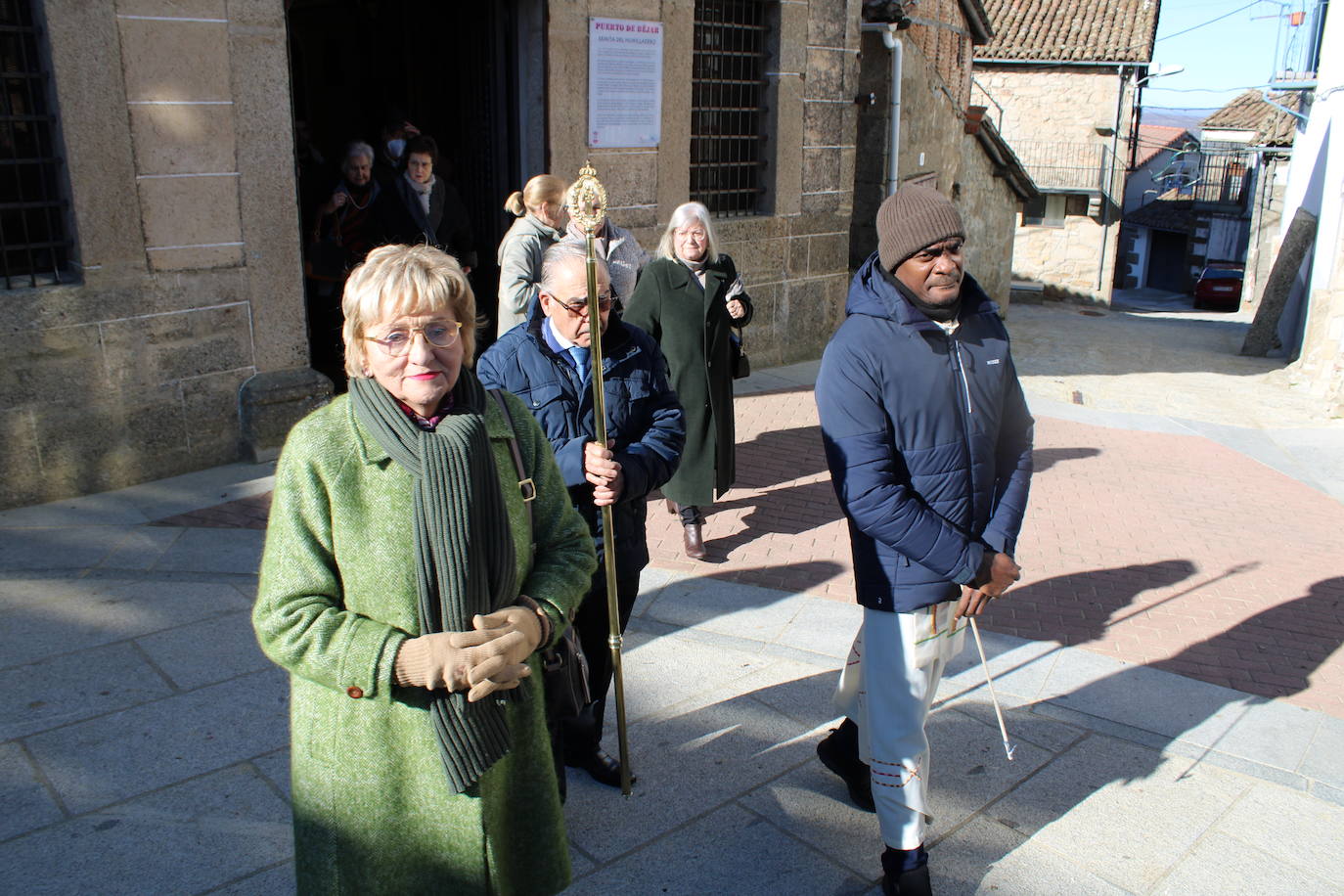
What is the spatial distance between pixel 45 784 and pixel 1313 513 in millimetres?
7066

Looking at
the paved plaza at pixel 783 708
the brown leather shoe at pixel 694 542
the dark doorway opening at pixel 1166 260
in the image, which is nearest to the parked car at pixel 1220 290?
the dark doorway opening at pixel 1166 260

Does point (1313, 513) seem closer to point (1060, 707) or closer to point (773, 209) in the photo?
point (1060, 707)

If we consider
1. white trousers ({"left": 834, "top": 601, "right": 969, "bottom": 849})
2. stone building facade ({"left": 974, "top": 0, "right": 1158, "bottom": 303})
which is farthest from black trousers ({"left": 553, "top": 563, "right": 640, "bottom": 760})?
stone building facade ({"left": 974, "top": 0, "right": 1158, "bottom": 303})

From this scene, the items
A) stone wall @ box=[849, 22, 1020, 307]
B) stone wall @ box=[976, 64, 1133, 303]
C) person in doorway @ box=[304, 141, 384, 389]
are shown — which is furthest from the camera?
stone wall @ box=[976, 64, 1133, 303]

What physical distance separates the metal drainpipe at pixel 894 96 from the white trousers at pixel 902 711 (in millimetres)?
9216

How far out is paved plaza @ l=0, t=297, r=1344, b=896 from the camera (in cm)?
327

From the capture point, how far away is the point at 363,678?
2074mm

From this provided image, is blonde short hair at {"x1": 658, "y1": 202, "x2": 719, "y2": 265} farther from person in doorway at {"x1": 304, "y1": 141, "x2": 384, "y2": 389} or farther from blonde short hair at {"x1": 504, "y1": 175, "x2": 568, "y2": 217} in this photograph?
person in doorway at {"x1": 304, "y1": 141, "x2": 384, "y2": 389}

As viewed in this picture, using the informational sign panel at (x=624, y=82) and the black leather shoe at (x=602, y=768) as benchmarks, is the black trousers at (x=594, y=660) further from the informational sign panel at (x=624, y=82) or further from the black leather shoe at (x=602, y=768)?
the informational sign panel at (x=624, y=82)

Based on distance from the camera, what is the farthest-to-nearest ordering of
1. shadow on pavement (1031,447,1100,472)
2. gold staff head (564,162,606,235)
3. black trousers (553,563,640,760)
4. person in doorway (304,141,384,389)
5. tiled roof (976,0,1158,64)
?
tiled roof (976,0,1158,64) < shadow on pavement (1031,447,1100,472) < person in doorway (304,141,384,389) < black trousers (553,563,640,760) < gold staff head (564,162,606,235)

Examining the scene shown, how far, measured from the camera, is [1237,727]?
13.6 ft

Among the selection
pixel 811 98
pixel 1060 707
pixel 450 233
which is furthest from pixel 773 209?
pixel 1060 707

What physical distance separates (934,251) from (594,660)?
5.50 feet

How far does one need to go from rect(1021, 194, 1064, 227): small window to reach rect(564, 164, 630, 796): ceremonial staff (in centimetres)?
3279
